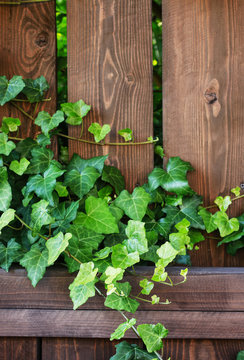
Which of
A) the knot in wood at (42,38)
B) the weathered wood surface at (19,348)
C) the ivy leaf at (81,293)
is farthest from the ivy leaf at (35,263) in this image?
the knot in wood at (42,38)

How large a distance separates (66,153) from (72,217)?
11.7 inches

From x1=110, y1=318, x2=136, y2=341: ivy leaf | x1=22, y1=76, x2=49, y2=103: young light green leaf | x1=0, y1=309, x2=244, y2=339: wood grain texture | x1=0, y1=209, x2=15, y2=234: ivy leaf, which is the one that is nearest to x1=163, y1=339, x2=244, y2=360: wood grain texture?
x1=0, y1=309, x2=244, y2=339: wood grain texture

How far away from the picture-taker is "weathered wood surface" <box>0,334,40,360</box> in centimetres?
103

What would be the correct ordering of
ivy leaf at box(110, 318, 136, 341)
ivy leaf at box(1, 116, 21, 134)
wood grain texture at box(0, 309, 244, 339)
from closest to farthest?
ivy leaf at box(110, 318, 136, 341) < wood grain texture at box(0, 309, 244, 339) < ivy leaf at box(1, 116, 21, 134)

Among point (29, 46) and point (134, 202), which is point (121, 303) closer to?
point (134, 202)

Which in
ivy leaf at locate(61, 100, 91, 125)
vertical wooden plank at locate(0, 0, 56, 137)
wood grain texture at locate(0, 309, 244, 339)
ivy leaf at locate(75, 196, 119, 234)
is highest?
vertical wooden plank at locate(0, 0, 56, 137)

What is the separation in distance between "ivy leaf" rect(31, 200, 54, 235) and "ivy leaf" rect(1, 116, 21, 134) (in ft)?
0.94

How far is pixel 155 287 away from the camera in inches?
39.3

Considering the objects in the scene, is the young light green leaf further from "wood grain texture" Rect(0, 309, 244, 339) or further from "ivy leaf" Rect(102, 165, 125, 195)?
"wood grain texture" Rect(0, 309, 244, 339)

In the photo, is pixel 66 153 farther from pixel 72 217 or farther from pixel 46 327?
pixel 46 327

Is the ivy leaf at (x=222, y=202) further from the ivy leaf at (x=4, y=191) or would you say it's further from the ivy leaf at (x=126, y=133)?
the ivy leaf at (x=4, y=191)

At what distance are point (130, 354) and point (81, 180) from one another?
50 centimetres

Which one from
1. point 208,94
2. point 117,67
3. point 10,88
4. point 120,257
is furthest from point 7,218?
point 208,94

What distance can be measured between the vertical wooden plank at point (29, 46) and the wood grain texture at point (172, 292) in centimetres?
48
